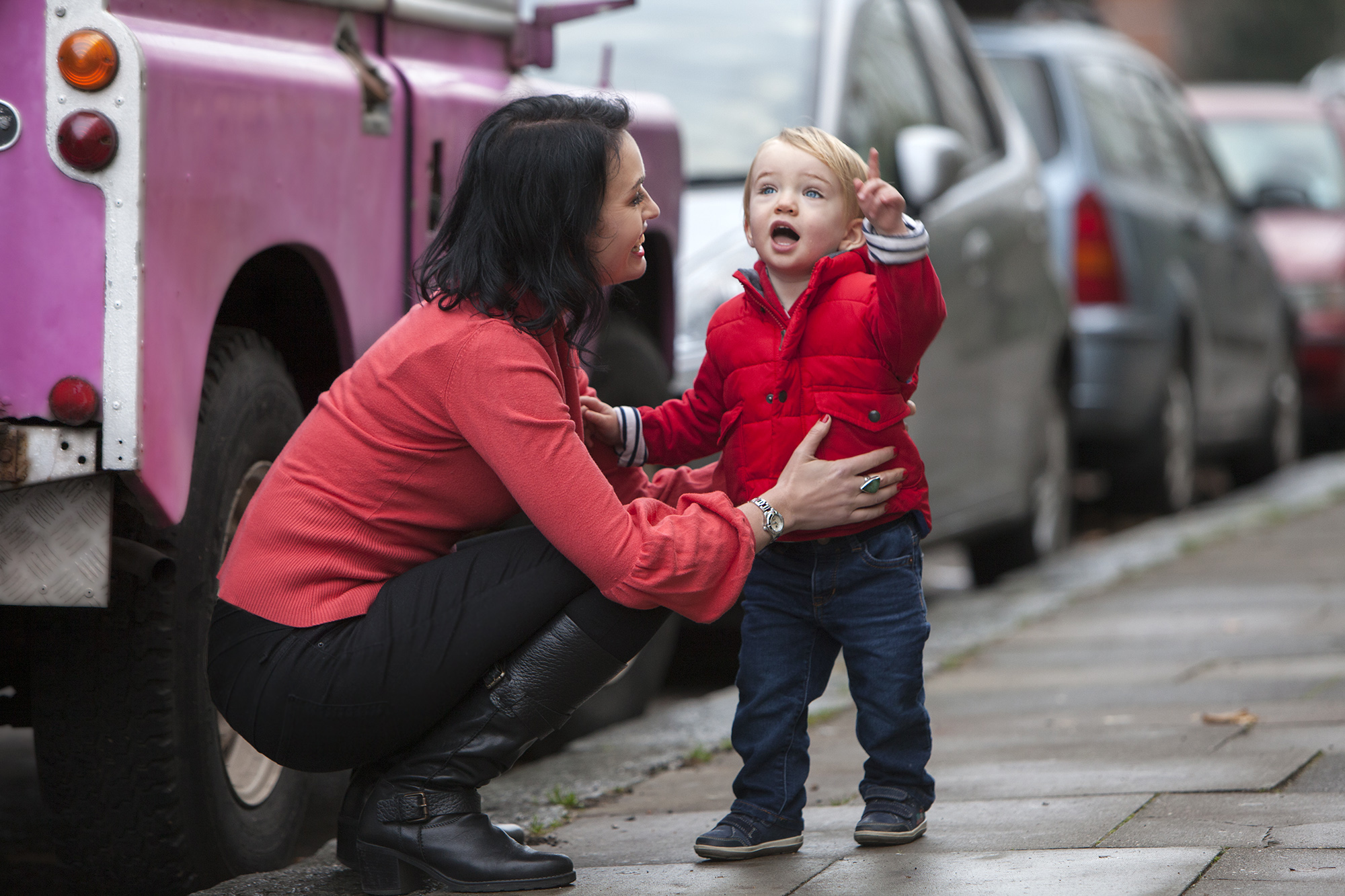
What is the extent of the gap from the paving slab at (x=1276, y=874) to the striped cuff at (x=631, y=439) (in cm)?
112

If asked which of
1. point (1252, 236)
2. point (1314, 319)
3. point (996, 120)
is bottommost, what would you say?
point (1314, 319)

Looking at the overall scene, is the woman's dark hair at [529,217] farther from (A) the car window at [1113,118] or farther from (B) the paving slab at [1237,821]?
(A) the car window at [1113,118]

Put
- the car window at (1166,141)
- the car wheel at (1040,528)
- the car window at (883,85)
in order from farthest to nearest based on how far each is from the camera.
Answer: the car window at (1166,141)
the car wheel at (1040,528)
the car window at (883,85)

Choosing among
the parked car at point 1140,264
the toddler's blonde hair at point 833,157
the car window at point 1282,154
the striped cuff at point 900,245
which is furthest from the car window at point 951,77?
the car window at point 1282,154

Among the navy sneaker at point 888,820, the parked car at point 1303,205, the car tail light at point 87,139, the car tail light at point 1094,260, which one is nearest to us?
the car tail light at point 87,139

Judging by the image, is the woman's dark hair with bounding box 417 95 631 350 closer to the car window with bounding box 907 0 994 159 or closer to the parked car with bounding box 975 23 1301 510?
the car window with bounding box 907 0 994 159

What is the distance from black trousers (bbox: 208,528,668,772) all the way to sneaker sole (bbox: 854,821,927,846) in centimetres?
53

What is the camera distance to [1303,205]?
10.6 m

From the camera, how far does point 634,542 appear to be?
284cm

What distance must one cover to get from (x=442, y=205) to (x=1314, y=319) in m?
8.89

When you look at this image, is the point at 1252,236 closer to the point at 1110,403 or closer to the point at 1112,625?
the point at 1110,403

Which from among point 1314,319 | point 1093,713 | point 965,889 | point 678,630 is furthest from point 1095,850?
point 1314,319

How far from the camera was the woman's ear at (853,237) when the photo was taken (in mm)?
3174

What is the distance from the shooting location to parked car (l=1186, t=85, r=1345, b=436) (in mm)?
11469
